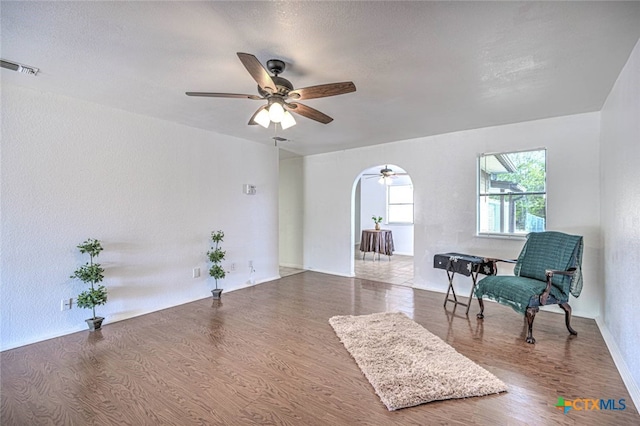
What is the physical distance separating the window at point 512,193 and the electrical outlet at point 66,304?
5.30 m

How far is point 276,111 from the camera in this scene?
2461 mm

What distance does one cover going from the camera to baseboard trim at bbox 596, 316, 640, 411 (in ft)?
6.70

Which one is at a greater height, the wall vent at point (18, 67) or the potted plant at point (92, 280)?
the wall vent at point (18, 67)

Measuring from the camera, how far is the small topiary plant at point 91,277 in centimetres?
313

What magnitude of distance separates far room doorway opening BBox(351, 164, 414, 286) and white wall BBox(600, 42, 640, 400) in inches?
166

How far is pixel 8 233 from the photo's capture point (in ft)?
9.30

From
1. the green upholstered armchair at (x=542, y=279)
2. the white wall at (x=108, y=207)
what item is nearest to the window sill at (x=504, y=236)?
the green upholstered armchair at (x=542, y=279)

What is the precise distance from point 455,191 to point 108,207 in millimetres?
4759

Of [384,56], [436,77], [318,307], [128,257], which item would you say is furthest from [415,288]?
[128,257]

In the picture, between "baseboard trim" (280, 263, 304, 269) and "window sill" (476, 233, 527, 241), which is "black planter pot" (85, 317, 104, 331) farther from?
"window sill" (476, 233, 527, 241)

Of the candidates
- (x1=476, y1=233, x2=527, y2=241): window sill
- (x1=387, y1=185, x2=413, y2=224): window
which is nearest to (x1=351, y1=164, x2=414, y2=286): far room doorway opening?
(x1=387, y1=185, x2=413, y2=224): window

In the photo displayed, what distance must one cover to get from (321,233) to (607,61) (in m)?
4.87

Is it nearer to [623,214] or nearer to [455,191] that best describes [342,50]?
[623,214]

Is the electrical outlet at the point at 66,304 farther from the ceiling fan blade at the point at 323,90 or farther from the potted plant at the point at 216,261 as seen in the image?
the ceiling fan blade at the point at 323,90
